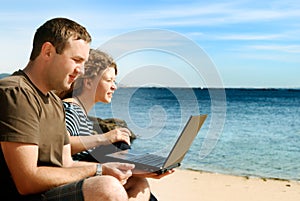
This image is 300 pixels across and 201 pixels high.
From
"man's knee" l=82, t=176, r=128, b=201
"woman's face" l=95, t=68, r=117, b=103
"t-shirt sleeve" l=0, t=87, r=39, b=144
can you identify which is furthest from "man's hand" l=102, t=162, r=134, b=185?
"woman's face" l=95, t=68, r=117, b=103

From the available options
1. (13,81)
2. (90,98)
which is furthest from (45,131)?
(90,98)

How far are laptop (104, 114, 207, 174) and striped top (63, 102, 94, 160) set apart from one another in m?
0.26

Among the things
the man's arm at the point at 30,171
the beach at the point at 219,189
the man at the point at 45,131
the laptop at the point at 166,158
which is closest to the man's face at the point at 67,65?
the man at the point at 45,131

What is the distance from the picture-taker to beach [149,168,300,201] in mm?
4789

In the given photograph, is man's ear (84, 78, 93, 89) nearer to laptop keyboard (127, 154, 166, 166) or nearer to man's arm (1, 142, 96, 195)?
laptop keyboard (127, 154, 166, 166)

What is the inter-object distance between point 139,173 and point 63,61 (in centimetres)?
69

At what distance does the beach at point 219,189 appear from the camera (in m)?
4.79

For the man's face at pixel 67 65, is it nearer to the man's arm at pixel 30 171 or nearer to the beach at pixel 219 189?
the man's arm at pixel 30 171

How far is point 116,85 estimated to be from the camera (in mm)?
3131

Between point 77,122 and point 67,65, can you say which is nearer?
point 67,65

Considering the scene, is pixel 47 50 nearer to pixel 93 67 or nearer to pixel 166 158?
pixel 166 158

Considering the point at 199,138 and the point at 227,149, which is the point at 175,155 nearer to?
the point at 227,149

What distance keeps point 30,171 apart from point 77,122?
2.77 ft

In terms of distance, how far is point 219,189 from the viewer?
5258 mm
